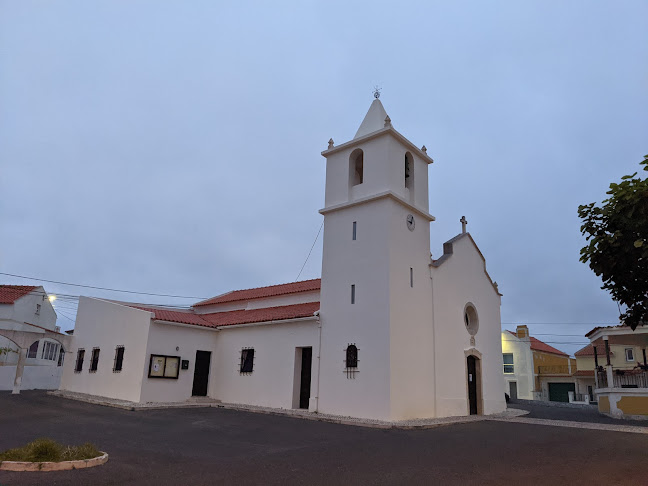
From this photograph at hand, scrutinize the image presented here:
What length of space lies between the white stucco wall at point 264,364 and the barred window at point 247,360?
0.18 meters

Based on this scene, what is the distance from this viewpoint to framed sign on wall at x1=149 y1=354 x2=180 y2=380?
62.4 feet

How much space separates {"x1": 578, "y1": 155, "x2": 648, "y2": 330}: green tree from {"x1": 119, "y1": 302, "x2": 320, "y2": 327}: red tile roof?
36.5ft

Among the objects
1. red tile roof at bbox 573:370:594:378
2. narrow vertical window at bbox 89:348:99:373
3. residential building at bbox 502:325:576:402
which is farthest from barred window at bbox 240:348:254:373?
red tile roof at bbox 573:370:594:378

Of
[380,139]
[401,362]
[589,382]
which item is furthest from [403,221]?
[589,382]

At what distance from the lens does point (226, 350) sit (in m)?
21.2

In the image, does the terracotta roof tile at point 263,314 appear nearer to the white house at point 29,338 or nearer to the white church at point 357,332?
the white church at point 357,332

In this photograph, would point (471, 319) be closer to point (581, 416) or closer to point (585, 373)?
point (581, 416)

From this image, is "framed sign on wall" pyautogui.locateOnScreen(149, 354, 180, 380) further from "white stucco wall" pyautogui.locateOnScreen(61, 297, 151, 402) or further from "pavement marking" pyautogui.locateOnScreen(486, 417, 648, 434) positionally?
"pavement marking" pyautogui.locateOnScreen(486, 417, 648, 434)

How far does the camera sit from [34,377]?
2938 centimetres

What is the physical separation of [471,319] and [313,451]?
1307 centimetres

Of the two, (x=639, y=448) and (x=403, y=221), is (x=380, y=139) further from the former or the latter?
(x=639, y=448)

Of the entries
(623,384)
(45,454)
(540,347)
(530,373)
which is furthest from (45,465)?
(540,347)

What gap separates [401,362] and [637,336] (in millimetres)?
14296

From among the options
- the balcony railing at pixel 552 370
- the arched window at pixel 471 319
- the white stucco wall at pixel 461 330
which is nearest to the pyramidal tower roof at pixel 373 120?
the white stucco wall at pixel 461 330
